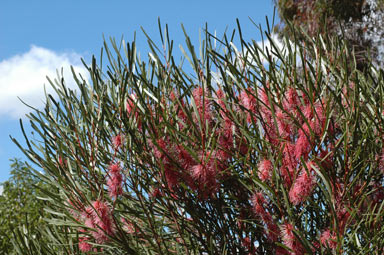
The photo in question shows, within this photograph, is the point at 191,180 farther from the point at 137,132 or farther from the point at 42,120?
the point at 42,120

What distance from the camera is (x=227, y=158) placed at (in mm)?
1907

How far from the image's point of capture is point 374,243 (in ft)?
5.48

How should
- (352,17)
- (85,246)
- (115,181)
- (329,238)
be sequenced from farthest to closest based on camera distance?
(352,17)
(85,246)
(115,181)
(329,238)

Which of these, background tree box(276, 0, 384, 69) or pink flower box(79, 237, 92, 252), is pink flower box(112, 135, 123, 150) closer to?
pink flower box(79, 237, 92, 252)

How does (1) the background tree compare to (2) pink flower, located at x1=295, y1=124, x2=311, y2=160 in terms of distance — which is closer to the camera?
(2) pink flower, located at x1=295, y1=124, x2=311, y2=160

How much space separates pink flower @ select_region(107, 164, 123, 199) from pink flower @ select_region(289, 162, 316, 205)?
587 millimetres

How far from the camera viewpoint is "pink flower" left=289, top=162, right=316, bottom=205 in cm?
167

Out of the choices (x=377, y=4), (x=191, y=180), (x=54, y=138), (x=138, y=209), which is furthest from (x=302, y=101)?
(x=377, y=4)

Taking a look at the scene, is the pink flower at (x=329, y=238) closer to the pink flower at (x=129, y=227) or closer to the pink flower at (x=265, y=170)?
the pink flower at (x=265, y=170)

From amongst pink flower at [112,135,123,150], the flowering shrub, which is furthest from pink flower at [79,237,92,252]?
pink flower at [112,135,123,150]

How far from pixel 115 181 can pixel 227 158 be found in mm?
423

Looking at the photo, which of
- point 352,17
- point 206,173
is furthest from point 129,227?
point 352,17

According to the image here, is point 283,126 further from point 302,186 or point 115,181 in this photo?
point 115,181

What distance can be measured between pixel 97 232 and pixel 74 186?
0.19m
